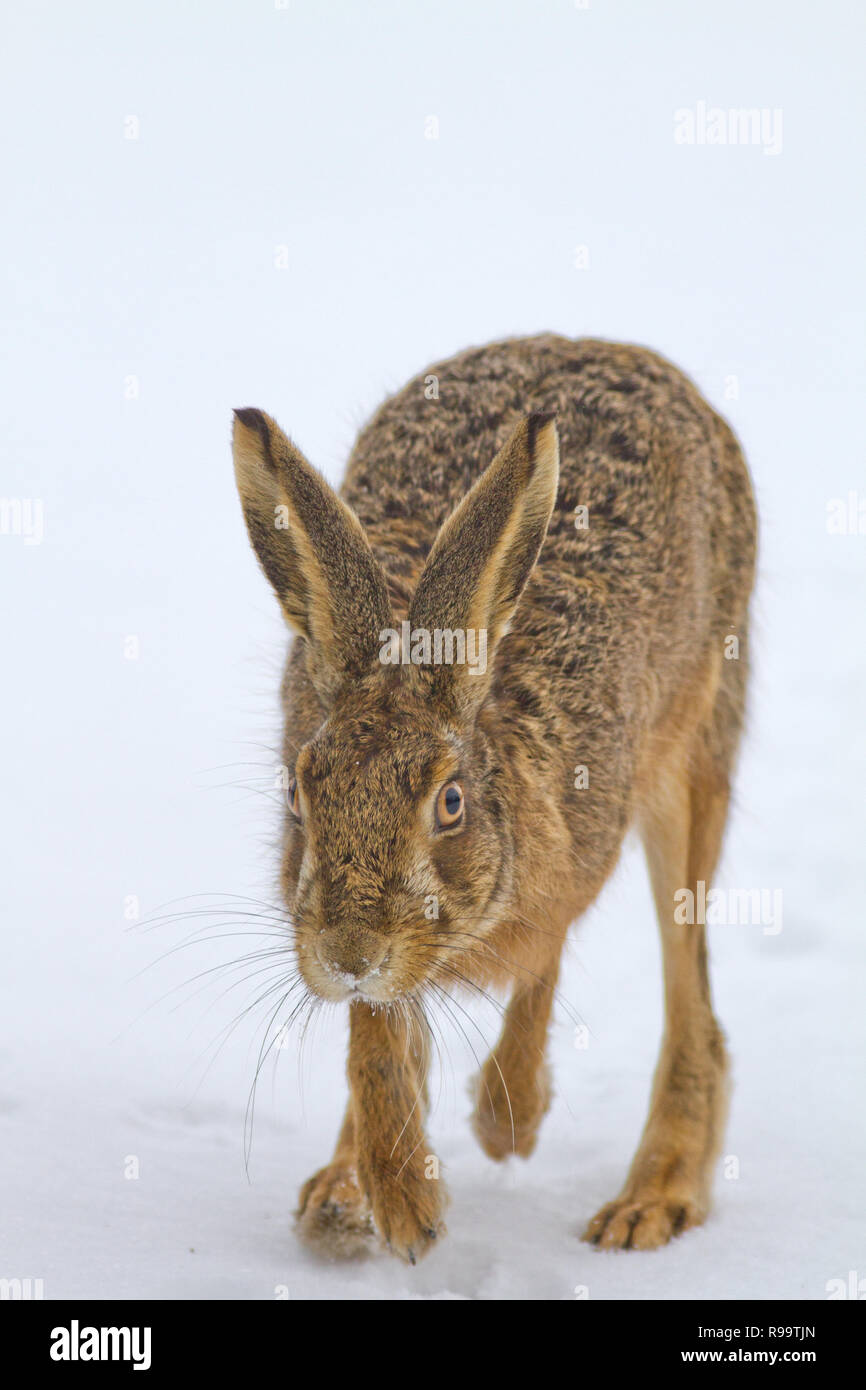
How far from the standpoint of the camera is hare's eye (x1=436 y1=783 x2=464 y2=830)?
5.18 metres

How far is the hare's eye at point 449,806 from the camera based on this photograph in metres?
5.18

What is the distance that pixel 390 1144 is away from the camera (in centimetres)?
578

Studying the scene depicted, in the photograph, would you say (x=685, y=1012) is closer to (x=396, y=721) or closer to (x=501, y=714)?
(x=501, y=714)

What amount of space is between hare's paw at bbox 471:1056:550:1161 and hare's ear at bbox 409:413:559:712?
8.00 ft

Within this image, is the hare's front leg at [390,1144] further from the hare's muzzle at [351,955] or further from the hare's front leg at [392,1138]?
the hare's muzzle at [351,955]

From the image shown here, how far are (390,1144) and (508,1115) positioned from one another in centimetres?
151

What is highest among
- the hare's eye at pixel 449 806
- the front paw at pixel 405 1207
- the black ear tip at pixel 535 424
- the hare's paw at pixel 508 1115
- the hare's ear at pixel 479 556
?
the black ear tip at pixel 535 424

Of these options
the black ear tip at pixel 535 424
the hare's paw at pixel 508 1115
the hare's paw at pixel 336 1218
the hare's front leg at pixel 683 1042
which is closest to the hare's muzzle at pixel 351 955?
the hare's paw at pixel 336 1218

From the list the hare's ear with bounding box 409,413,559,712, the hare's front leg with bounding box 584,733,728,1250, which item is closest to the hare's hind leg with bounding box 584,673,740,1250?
the hare's front leg with bounding box 584,733,728,1250

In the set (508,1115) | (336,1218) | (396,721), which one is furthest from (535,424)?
(508,1115)

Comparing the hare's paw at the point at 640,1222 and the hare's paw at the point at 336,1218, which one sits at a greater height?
the hare's paw at the point at 336,1218

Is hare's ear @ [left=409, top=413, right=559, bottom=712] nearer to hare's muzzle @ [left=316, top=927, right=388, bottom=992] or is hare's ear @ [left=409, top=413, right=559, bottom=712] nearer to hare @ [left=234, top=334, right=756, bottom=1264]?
hare @ [left=234, top=334, right=756, bottom=1264]

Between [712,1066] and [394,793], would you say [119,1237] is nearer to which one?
[394,793]

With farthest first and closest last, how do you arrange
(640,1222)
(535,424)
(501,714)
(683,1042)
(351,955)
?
(683,1042)
(640,1222)
(501,714)
(535,424)
(351,955)
